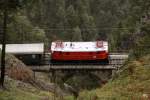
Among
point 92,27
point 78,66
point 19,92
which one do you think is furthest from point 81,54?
point 92,27

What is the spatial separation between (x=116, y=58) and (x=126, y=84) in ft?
137

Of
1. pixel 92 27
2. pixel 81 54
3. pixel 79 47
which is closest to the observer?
pixel 81 54

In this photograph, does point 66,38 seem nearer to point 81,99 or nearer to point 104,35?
point 104,35

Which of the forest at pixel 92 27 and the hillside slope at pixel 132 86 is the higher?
the forest at pixel 92 27

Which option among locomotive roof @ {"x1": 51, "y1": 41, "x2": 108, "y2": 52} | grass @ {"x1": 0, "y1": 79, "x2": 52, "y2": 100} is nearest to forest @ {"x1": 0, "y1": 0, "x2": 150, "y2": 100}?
grass @ {"x1": 0, "y1": 79, "x2": 52, "y2": 100}

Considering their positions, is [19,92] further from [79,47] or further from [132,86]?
[79,47]

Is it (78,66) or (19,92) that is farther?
(78,66)

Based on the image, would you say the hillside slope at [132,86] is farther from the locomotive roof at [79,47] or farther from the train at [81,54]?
the locomotive roof at [79,47]

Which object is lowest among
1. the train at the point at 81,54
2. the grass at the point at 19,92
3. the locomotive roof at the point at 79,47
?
the grass at the point at 19,92

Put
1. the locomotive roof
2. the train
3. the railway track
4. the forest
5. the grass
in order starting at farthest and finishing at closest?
1. the locomotive roof
2. the train
3. the railway track
4. the grass
5. the forest

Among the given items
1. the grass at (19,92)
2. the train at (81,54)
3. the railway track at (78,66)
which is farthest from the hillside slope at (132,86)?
the train at (81,54)

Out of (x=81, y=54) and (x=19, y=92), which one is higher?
(x=81, y=54)

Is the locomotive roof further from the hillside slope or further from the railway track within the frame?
the hillside slope

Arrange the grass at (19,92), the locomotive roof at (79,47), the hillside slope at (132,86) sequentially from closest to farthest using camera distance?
1. the hillside slope at (132,86)
2. the grass at (19,92)
3. the locomotive roof at (79,47)
